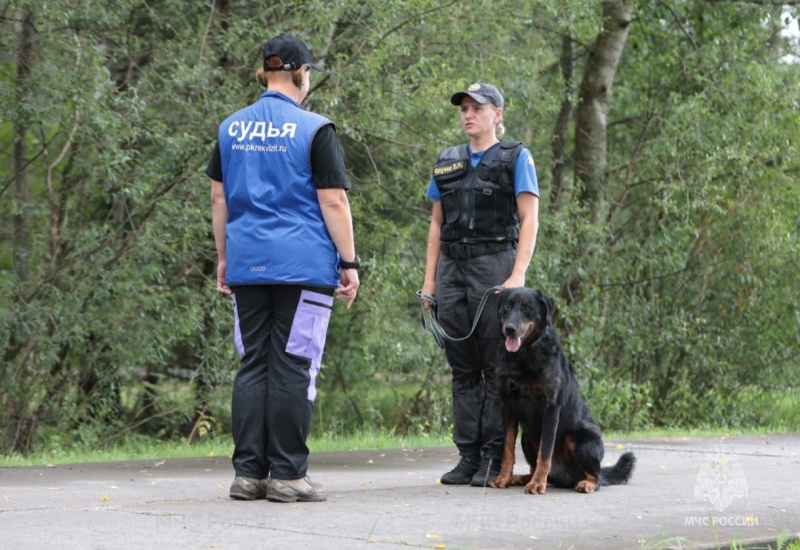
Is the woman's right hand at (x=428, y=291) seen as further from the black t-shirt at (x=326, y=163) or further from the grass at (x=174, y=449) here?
the grass at (x=174, y=449)

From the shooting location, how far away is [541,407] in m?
6.29

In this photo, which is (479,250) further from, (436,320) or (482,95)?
(482,95)

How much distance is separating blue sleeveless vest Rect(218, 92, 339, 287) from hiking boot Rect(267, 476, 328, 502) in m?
0.95

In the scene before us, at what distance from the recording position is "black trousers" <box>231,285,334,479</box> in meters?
5.75

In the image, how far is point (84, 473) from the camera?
7.04 metres

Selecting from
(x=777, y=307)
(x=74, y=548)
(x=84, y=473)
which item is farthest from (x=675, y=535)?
(x=777, y=307)

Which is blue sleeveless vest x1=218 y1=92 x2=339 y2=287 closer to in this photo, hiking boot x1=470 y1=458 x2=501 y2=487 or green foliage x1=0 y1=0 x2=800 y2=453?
hiking boot x1=470 y1=458 x2=501 y2=487

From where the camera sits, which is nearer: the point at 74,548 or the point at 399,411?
the point at 74,548

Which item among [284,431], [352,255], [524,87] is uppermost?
[524,87]

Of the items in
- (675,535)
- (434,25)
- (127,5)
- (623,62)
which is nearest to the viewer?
(675,535)

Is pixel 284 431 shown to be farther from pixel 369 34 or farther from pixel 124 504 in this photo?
pixel 369 34

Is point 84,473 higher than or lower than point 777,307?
lower

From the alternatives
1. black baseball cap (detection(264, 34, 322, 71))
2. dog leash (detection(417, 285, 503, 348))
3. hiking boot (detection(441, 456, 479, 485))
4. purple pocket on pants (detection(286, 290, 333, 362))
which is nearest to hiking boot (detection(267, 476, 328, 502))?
purple pocket on pants (detection(286, 290, 333, 362))

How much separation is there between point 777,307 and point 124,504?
36.0 ft
